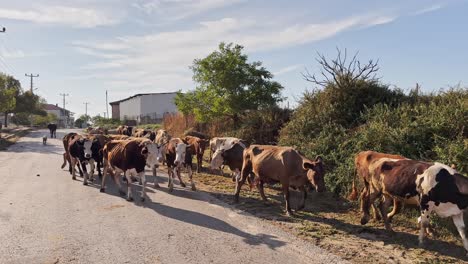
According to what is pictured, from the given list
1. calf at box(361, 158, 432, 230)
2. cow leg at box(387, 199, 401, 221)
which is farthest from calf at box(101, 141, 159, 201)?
cow leg at box(387, 199, 401, 221)

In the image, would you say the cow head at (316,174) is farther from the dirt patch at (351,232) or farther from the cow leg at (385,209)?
the cow leg at (385,209)

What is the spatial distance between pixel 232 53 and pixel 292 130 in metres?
9.26

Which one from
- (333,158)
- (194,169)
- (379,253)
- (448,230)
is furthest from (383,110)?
(194,169)

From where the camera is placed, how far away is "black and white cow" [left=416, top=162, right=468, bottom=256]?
6777 mm

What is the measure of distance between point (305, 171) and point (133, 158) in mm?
4877

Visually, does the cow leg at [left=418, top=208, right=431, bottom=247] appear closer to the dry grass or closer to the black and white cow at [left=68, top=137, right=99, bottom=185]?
the dry grass

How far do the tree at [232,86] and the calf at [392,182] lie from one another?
43.2ft

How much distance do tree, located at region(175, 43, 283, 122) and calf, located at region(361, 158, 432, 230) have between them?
13.2 m

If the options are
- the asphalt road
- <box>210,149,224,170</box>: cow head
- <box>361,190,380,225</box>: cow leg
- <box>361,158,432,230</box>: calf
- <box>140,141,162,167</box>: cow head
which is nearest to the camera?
the asphalt road

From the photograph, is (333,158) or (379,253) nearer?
(379,253)

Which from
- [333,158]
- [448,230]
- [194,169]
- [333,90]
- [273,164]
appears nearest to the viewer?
[448,230]

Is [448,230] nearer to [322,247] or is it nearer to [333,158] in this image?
[322,247]

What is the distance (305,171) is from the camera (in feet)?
32.8

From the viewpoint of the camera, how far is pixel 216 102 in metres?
22.2
